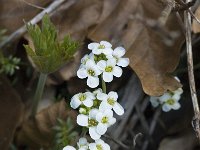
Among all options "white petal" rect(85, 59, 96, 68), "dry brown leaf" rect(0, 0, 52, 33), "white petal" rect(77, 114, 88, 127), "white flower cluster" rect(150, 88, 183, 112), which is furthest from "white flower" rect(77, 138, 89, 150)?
"dry brown leaf" rect(0, 0, 52, 33)

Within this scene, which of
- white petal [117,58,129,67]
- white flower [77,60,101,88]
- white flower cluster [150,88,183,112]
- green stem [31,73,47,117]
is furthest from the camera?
white flower cluster [150,88,183,112]

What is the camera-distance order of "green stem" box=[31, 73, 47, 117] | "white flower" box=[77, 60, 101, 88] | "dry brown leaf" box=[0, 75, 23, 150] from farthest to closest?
"dry brown leaf" box=[0, 75, 23, 150]
"green stem" box=[31, 73, 47, 117]
"white flower" box=[77, 60, 101, 88]

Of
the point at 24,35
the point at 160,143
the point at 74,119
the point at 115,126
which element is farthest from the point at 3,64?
the point at 160,143

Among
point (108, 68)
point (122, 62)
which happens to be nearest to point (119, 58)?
point (122, 62)

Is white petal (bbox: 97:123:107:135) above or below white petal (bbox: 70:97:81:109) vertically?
below

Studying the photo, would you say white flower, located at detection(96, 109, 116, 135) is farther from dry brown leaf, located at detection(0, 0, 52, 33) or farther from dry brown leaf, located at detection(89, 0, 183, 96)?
dry brown leaf, located at detection(0, 0, 52, 33)

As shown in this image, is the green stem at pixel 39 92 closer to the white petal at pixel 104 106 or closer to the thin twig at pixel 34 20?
the thin twig at pixel 34 20

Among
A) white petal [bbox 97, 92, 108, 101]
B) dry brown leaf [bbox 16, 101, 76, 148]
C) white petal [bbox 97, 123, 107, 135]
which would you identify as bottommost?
dry brown leaf [bbox 16, 101, 76, 148]

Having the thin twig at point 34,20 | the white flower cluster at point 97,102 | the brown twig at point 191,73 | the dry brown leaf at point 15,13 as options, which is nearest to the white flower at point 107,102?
the white flower cluster at point 97,102
